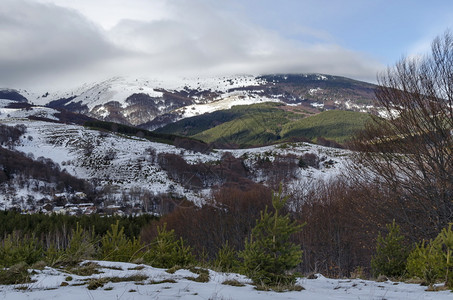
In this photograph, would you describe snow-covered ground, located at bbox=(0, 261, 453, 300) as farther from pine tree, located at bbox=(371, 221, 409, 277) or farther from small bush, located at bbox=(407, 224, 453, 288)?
pine tree, located at bbox=(371, 221, 409, 277)

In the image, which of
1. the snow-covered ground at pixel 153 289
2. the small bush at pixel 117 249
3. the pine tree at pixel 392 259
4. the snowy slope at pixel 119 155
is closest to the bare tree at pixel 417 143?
the pine tree at pixel 392 259

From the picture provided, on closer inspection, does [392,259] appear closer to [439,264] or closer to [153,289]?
[439,264]

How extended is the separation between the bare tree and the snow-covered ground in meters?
6.09

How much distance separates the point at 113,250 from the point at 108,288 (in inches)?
195

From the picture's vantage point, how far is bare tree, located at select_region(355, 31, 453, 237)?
10906 millimetres

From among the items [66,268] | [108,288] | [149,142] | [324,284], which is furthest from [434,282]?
[149,142]

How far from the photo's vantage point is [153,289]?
227 inches

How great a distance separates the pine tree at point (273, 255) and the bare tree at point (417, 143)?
7251mm

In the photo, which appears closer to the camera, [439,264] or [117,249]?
[439,264]

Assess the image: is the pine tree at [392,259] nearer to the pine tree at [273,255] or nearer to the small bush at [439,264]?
the small bush at [439,264]

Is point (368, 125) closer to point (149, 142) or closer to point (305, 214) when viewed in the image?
point (305, 214)

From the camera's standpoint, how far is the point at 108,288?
5691mm

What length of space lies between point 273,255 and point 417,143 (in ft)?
26.8

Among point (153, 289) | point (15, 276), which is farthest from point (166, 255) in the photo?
point (15, 276)
